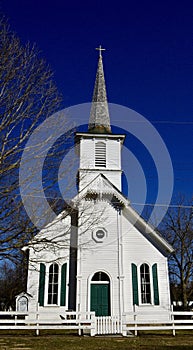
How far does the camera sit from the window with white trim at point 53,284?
17.1 meters

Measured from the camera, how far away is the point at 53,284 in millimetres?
17375

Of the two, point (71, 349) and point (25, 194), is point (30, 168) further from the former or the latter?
point (71, 349)

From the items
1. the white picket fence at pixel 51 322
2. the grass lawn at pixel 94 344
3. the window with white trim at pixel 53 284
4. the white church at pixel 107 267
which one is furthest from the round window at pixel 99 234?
the grass lawn at pixel 94 344

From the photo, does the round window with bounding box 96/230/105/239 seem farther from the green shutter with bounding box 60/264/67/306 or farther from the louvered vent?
the louvered vent

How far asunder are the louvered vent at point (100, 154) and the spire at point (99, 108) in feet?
4.10

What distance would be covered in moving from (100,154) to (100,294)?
8.93 m

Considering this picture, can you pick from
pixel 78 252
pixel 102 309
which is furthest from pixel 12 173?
pixel 102 309

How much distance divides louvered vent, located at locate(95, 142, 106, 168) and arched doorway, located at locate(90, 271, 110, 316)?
7.14 metres

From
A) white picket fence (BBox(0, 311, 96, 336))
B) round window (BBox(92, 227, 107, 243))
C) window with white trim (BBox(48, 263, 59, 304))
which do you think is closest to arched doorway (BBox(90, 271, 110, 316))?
white picket fence (BBox(0, 311, 96, 336))

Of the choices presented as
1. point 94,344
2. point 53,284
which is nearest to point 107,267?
point 53,284

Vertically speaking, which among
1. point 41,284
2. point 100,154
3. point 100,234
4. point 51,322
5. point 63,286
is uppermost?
point 100,154

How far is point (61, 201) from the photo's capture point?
422 inches

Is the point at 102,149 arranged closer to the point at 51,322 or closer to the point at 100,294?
the point at 100,294

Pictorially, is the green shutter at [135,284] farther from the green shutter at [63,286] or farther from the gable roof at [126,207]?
the green shutter at [63,286]
